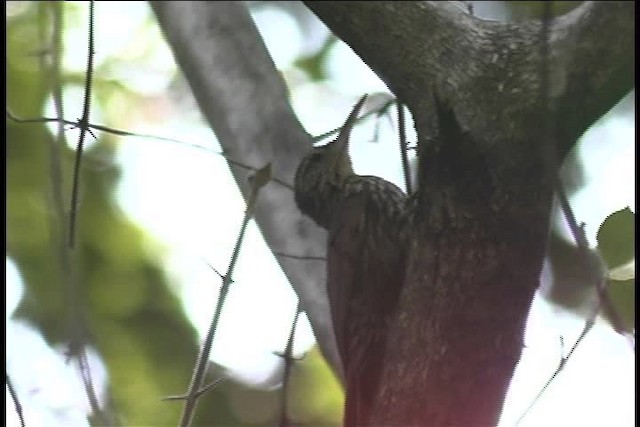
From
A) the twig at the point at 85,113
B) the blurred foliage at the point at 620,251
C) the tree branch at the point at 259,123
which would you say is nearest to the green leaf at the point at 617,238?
the blurred foliage at the point at 620,251

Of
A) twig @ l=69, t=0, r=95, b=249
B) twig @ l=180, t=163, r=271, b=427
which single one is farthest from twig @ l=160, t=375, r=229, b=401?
twig @ l=69, t=0, r=95, b=249

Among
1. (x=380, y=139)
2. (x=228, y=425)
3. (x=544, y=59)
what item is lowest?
(x=228, y=425)

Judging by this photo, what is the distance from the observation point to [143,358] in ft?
4.30

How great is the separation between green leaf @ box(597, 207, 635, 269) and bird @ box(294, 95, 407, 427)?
0.21 metres

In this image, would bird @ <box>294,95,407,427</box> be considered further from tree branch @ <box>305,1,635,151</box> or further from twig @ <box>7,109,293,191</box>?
tree branch @ <box>305,1,635,151</box>

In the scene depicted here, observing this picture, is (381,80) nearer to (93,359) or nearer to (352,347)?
(352,347)

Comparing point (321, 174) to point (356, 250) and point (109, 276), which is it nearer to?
point (356, 250)

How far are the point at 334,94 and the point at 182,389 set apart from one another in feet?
1.68

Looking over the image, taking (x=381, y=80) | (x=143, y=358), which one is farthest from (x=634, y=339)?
(x=143, y=358)

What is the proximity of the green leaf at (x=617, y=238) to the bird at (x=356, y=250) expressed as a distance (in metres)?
0.21

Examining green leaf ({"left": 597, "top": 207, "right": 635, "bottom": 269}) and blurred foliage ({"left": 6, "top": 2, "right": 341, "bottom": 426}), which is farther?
blurred foliage ({"left": 6, "top": 2, "right": 341, "bottom": 426})

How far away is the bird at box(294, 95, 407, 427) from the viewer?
994 millimetres

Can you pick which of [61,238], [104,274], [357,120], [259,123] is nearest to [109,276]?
[104,274]

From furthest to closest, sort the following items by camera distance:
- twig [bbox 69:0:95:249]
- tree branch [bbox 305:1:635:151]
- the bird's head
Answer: the bird's head
twig [bbox 69:0:95:249]
tree branch [bbox 305:1:635:151]
